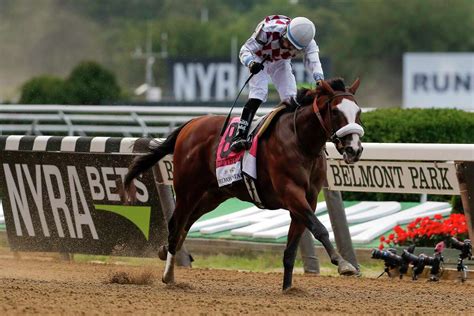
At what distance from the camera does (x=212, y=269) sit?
29.2 feet

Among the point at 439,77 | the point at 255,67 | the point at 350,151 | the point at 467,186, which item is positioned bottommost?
the point at 439,77

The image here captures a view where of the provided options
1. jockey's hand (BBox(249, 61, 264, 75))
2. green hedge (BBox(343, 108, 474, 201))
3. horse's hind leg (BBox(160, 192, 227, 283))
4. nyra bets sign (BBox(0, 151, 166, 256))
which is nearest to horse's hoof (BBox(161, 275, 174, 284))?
horse's hind leg (BBox(160, 192, 227, 283))

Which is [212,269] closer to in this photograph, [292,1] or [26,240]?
[26,240]

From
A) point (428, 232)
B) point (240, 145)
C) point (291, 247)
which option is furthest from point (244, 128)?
point (428, 232)

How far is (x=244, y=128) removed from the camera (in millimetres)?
7406

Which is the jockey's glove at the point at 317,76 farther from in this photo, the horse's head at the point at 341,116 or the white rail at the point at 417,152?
the white rail at the point at 417,152

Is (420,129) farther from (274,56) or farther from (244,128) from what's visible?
(244,128)

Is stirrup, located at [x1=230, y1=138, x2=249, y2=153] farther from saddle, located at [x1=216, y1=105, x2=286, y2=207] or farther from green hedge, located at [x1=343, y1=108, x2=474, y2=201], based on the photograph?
green hedge, located at [x1=343, y1=108, x2=474, y2=201]

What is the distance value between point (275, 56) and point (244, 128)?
55 centimetres

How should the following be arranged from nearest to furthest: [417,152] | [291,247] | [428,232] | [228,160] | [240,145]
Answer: [291,247] → [240,145] → [228,160] → [417,152] → [428,232]

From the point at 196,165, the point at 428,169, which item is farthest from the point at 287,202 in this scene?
the point at 428,169

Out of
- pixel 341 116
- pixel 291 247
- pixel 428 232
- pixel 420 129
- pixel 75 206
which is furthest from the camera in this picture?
pixel 420 129

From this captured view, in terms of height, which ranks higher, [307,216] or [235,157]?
[235,157]

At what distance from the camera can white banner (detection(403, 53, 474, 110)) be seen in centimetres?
4022
